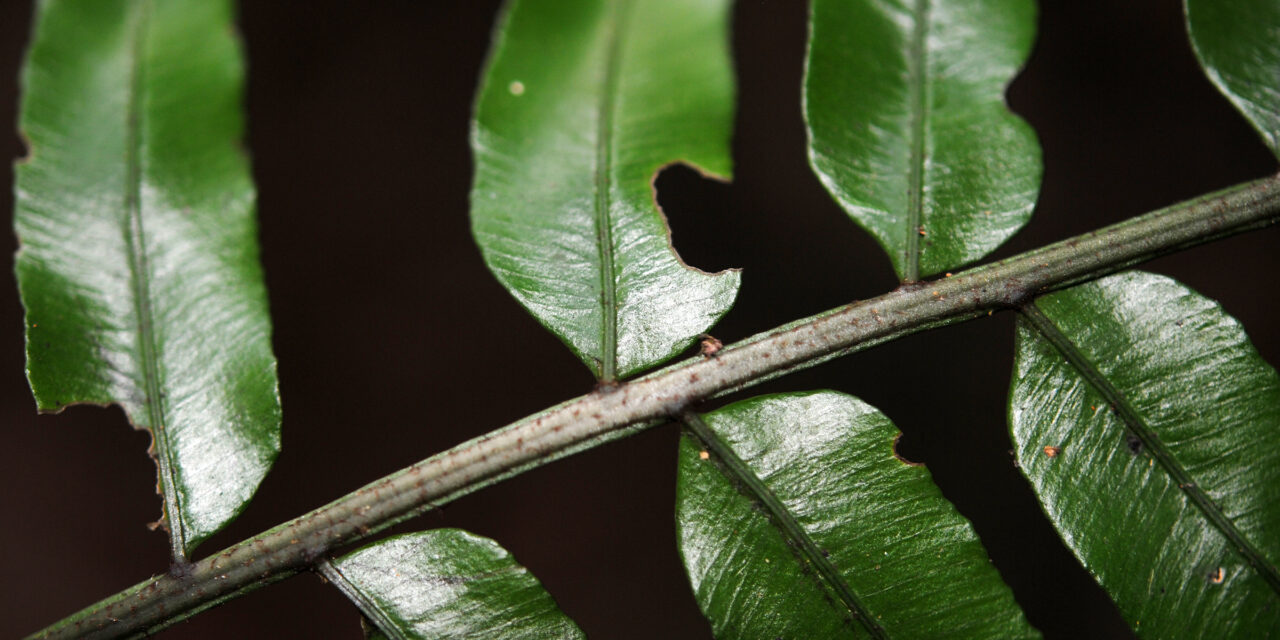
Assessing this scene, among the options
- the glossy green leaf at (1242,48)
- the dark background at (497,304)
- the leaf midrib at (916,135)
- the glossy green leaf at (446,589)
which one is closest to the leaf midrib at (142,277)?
the glossy green leaf at (446,589)

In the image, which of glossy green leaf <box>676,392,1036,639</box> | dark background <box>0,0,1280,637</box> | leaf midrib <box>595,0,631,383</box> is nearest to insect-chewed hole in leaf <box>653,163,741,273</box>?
dark background <box>0,0,1280,637</box>

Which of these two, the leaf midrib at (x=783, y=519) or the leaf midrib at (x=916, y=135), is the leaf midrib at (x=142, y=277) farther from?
the leaf midrib at (x=916, y=135)

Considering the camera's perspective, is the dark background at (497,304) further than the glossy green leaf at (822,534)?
Yes

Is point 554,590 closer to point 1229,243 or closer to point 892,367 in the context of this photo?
point 892,367

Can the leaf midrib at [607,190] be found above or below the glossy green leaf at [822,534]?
above

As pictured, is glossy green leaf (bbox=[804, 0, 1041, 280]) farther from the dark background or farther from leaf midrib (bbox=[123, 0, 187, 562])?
leaf midrib (bbox=[123, 0, 187, 562])

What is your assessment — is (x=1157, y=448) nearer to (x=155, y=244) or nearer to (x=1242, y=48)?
(x=1242, y=48)
